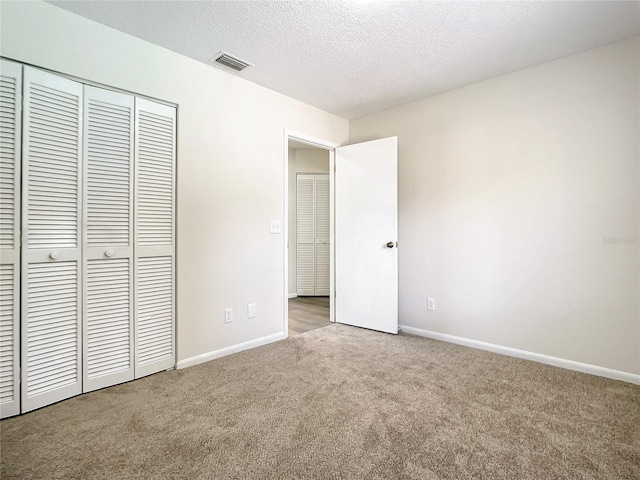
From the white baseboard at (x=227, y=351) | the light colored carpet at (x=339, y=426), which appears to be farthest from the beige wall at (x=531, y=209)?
the white baseboard at (x=227, y=351)

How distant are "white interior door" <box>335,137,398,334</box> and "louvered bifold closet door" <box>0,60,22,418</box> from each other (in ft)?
9.09

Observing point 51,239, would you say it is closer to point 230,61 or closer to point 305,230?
point 230,61

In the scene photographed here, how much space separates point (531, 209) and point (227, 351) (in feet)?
9.20

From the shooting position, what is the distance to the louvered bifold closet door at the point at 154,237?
2.28 m

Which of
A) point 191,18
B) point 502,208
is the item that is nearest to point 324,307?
point 502,208

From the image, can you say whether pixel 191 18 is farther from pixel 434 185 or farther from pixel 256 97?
pixel 434 185

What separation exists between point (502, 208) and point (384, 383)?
1802mm

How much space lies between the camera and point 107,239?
7.03 ft

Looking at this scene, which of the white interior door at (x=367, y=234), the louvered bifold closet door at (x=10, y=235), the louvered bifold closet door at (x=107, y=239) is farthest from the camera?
the white interior door at (x=367, y=234)

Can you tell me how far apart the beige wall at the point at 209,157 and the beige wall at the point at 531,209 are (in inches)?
56.5

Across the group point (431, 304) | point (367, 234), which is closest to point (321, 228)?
point (367, 234)

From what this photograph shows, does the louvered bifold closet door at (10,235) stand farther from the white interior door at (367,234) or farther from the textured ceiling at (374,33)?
the white interior door at (367,234)

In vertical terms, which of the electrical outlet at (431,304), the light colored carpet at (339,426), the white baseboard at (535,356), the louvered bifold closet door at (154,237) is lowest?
the light colored carpet at (339,426)

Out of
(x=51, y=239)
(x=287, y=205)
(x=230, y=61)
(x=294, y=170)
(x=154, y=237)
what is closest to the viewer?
(x=51, y=239)
